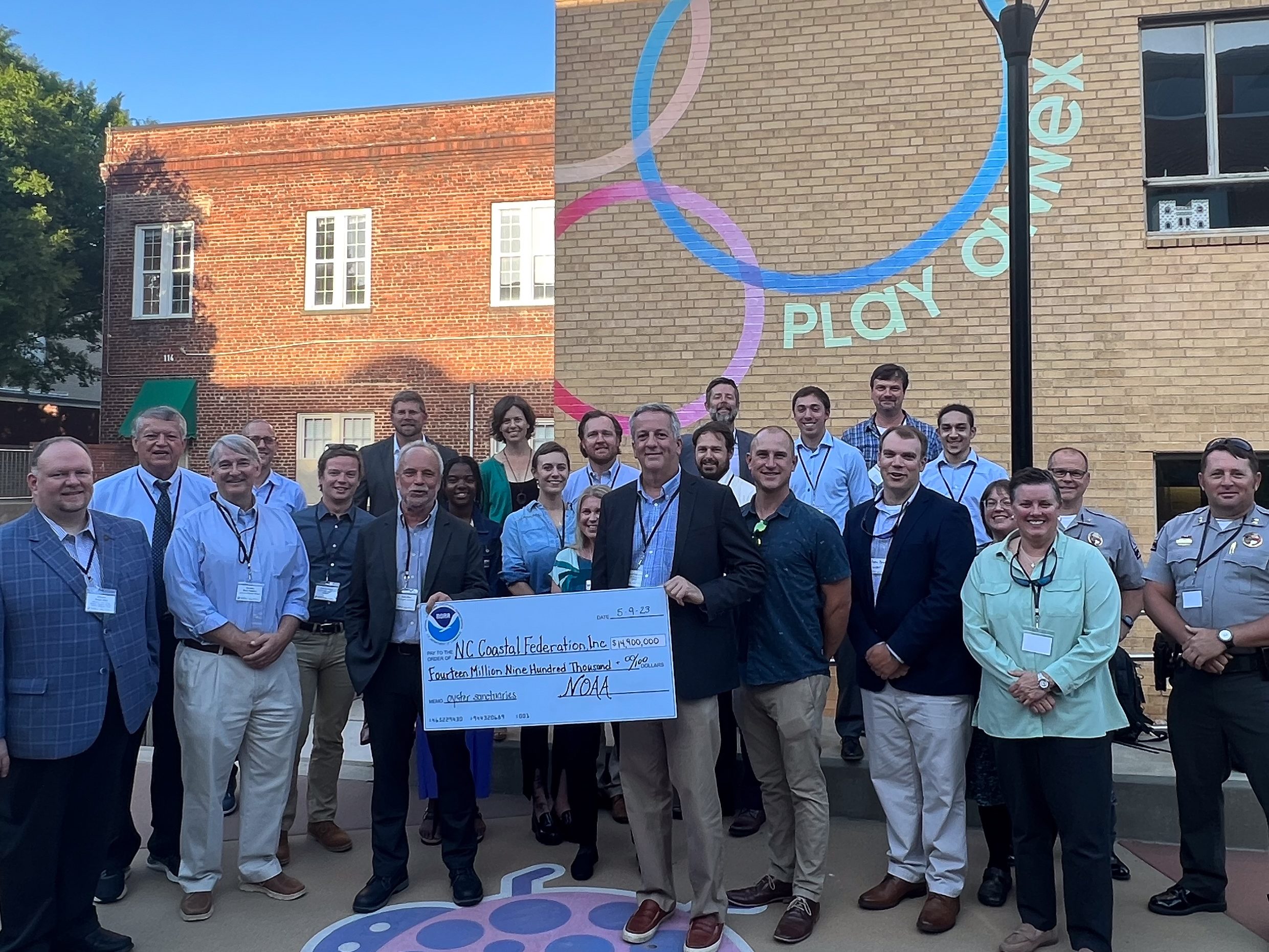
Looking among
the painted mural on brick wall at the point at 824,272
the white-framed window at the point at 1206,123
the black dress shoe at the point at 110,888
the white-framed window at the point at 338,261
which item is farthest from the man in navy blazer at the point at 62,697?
the white-framed window at the point at 338,261

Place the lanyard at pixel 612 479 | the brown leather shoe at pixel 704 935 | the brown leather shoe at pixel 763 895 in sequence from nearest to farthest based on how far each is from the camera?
the brown leather shoe at pixel 704 935 → the brown leather shoe at pixel 763 895 → the lanyard at pixel 612 479

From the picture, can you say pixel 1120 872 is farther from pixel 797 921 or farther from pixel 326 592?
pixel 326 592

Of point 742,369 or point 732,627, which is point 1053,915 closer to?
point 732,627

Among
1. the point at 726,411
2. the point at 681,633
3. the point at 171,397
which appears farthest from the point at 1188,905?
the point at 171,397

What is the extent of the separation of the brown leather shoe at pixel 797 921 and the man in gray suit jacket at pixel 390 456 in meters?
3.33

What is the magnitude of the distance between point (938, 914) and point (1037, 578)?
1542 millimetres

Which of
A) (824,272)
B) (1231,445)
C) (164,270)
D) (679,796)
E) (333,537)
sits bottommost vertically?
(679,796)

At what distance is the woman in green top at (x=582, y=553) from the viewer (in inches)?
195

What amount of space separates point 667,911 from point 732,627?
1.32 meters

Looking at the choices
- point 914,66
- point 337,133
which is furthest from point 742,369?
point 337,133

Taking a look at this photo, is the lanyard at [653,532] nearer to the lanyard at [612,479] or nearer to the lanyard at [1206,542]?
the lanyard at [612,479]

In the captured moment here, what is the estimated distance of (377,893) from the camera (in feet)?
14.8

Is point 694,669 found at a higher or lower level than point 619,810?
higher

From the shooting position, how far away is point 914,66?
27.1 feet
